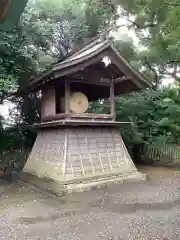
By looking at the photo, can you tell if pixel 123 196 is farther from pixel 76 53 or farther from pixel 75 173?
pixel 76 53

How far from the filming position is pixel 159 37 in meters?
8.55

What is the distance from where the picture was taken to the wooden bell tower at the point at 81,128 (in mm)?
8445

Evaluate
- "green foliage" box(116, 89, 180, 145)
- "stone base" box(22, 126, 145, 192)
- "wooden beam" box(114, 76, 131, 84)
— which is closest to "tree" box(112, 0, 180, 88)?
"wooden beam" box(114, 76, 131, 84)

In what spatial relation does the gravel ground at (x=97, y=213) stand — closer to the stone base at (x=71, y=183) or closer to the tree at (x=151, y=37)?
the stone base at (x=71, y=183)

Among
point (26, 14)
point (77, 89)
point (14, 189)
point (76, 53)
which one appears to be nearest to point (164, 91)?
point (77, 89)

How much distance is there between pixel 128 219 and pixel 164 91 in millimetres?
11644

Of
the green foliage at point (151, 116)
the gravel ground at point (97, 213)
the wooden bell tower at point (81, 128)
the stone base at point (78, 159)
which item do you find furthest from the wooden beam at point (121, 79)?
the gravel ground at point (97, 213)

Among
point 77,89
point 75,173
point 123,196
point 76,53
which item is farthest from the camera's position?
point 77,89

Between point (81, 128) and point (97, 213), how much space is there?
3731mm

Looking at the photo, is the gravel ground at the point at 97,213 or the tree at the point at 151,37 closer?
the gravel ground at the point at 97,213

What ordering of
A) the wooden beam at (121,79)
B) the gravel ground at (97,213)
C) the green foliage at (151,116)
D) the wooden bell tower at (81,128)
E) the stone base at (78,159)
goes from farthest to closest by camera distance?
the green foliage at (151,116), the wooden beam at (121,79), the wooden bell tower at (81,128), the stone base at (78,159), the gravel ground at (97,213)

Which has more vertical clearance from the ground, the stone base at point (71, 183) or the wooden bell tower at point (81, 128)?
the wooden bell tower at point (81, 128)

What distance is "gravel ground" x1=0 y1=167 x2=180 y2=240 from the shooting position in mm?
4742

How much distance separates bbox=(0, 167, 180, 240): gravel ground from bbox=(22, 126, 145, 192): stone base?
455 mm
